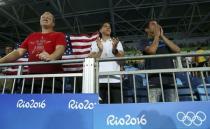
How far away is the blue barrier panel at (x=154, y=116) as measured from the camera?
8.37 ft

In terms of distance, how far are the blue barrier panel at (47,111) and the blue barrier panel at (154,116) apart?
15 centimetres

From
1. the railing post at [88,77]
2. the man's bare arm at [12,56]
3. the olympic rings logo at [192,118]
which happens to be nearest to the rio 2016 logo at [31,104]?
the railing post at [88,77]

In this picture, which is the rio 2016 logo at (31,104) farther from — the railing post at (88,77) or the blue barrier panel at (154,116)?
the blue barrier panel at (154,116)

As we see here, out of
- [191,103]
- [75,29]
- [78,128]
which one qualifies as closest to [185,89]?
[191,103]

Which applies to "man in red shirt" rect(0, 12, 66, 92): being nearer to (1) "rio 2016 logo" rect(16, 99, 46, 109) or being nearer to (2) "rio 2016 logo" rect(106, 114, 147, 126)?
(1) "rio 2016 logo" rect(16, 99, 46, 109)

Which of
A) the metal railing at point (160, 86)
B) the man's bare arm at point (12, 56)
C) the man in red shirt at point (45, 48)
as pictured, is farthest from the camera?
the man's bare arm at point (12, 56)

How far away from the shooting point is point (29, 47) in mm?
3785

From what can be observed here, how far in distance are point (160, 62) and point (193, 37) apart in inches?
428

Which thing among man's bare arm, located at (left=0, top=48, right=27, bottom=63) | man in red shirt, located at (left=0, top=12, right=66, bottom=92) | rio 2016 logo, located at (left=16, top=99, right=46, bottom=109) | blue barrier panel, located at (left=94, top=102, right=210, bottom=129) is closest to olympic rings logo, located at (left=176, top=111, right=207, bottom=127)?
blue barrier panel, located at (left=94, top=102, right=210, bottom=129)

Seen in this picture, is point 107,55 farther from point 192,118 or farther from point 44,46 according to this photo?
point 192,118

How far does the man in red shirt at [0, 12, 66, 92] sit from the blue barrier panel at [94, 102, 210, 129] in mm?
1038

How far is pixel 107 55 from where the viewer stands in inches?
150

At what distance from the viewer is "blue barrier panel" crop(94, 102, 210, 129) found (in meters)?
2.55

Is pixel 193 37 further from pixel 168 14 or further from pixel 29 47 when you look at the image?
pixel 29 47
